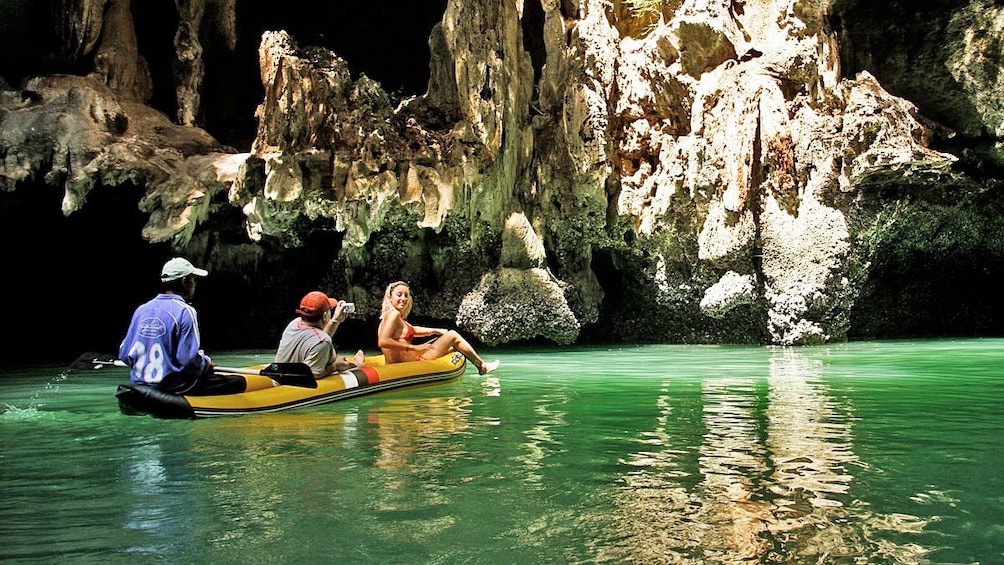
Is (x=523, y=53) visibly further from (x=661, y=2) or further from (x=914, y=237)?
(x=914, y=237)

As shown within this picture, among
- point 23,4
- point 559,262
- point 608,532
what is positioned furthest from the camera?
point 559,262

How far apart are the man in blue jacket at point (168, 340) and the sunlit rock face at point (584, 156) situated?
21.9 feet

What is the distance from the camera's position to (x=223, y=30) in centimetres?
1488

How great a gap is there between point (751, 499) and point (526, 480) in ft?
3.12

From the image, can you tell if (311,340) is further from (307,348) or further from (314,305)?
(314,305)

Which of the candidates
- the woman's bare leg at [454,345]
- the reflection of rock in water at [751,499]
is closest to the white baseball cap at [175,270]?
the reflection of rock in water at [751,499]

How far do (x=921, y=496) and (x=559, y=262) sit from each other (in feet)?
37.0

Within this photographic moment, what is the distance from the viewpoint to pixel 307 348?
6723 mm

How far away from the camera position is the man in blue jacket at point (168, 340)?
5.40 m

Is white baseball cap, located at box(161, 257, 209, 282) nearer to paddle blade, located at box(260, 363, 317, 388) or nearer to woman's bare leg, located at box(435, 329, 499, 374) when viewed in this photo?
paddle blade, located at box(260, 363, 317, 388)

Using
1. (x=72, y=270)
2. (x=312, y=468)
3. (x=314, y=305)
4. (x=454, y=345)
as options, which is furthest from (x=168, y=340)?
(x=72, y=270)

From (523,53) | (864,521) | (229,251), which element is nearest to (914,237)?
(523,53)

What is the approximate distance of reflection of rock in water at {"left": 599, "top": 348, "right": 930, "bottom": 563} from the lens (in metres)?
2.66

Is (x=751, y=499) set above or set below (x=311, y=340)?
below
